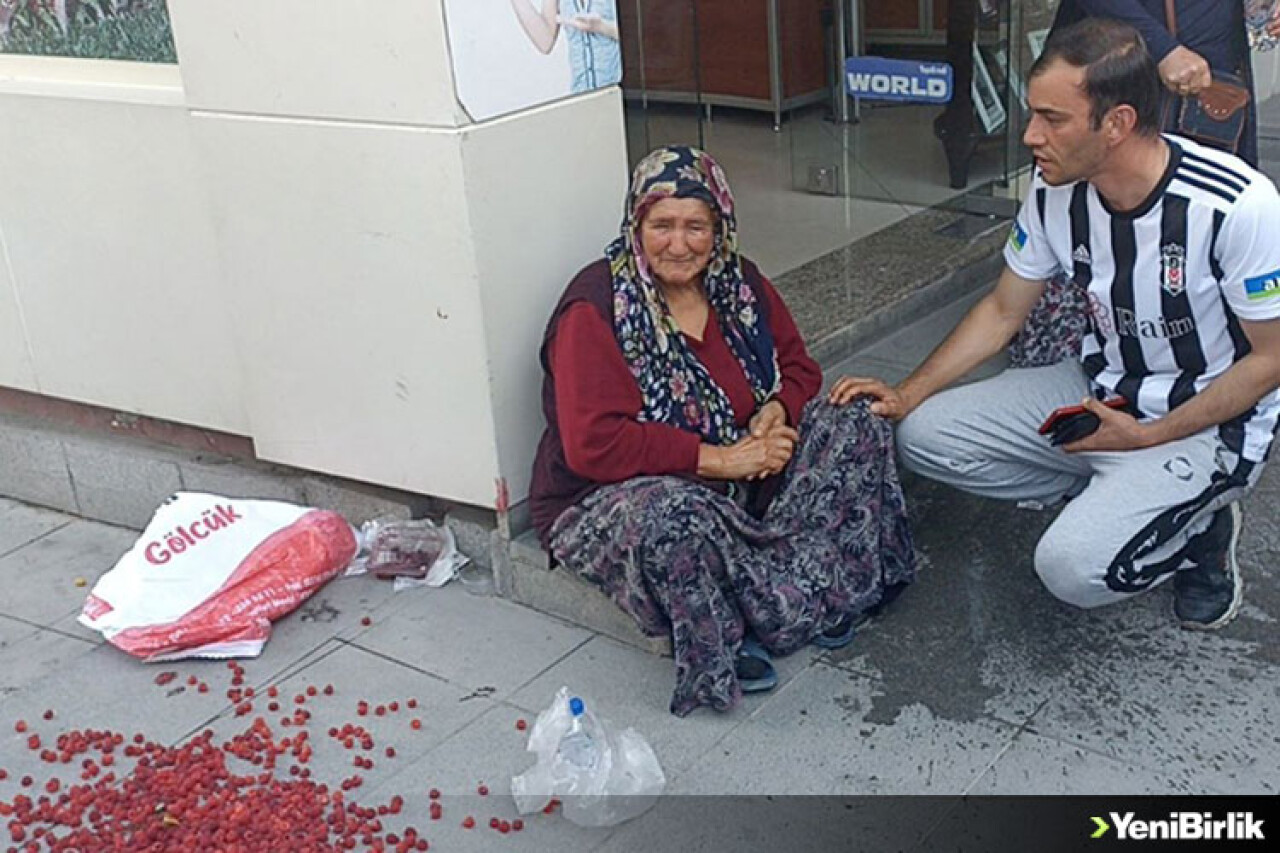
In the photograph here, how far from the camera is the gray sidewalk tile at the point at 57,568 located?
172 inches

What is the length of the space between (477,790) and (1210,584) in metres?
1.82

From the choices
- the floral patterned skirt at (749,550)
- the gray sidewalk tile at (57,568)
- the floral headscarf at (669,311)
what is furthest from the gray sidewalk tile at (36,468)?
the floral headscarf at (669,311)

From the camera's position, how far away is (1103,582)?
348cm

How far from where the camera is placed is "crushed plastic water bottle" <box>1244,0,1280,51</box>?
14.5 feet

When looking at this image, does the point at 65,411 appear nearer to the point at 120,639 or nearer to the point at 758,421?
the point at 120,639

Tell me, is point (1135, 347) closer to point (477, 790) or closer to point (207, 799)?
point (477, 790)

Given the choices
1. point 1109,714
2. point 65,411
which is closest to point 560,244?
point 1109,714

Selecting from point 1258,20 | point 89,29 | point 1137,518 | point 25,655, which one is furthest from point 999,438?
point 89,29

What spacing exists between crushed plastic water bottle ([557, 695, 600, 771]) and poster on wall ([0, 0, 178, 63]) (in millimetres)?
2390

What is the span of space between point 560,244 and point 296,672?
4.26 ft

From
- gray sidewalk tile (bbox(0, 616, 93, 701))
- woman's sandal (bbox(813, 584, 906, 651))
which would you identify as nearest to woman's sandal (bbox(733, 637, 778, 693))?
woman's sandal (bbox(813, 584, 906, 651))

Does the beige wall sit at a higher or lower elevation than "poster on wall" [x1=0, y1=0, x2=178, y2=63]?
lower

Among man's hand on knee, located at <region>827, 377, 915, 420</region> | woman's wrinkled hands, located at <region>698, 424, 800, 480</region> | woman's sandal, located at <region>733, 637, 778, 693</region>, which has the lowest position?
woman's sandal, located at <region>733, 637, 778, 693</region>

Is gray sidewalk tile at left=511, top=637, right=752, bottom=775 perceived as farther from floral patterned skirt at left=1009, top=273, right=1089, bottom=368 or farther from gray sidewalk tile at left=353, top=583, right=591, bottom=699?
floral patterned skirt at left=1009, top=273, right=1089, bottom=368
